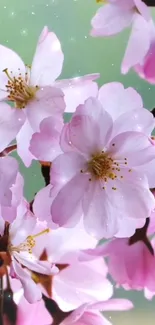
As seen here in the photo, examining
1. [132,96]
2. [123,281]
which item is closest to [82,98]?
[132,96]

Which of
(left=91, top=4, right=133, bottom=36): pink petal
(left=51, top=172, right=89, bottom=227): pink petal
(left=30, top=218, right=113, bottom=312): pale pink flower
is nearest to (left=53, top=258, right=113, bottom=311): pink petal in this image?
(left=30, top=218, right=113, bottom=312): pale pink flower

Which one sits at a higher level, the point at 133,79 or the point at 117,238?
the point at 133,79

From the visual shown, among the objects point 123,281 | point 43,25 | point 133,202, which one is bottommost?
point 123,281

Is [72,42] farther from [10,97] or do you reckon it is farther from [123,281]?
[123,281]

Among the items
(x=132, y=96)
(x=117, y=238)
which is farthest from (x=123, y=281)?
(x=132, y=96)

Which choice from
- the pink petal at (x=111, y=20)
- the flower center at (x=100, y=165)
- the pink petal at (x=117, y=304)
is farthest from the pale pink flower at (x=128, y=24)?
the pink petal at (x=117, y=304)

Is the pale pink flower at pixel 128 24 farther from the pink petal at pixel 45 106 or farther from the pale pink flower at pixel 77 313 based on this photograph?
the pale pink flower at pixel 77 313
